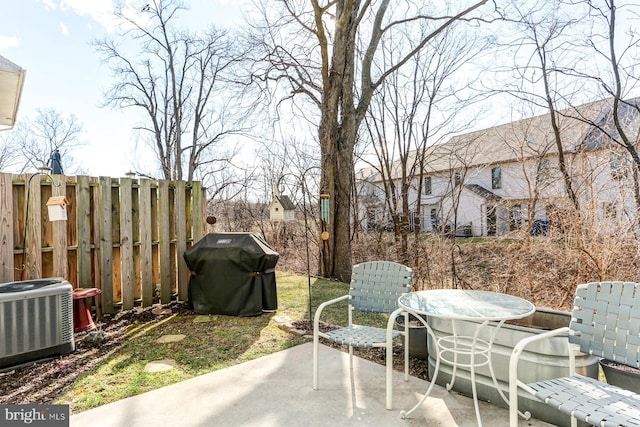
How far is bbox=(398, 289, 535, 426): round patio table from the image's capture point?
79.8 inches

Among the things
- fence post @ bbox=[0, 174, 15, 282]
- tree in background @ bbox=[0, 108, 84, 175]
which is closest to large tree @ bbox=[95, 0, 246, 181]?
tree in background @ bbox=[0, 108, 84, 175]

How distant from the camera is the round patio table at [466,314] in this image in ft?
6.65

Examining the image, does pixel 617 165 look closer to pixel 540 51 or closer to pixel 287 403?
pixel 540 51

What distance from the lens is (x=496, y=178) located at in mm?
18734

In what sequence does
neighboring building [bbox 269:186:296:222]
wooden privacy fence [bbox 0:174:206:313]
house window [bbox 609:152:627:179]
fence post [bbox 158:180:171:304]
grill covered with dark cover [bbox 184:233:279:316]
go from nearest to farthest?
wooden privacy fence [bbox 0:174:206:313]
grill covered with dark cover [bbox 184:233:279:316]
neighboring building [bbox 269:186:296:222]
fence post [bbox 158:180:171:304]
house window [bbox 609:152:627:179]

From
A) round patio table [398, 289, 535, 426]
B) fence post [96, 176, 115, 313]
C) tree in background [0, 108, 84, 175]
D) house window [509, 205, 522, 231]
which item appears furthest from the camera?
tree in background [0, 108, 84, 175]

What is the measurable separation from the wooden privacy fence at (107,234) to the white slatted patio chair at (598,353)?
14.3 ft

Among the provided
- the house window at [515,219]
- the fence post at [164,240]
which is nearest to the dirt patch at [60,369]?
the fence post at [164,240]

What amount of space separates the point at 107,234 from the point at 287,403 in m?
3.21

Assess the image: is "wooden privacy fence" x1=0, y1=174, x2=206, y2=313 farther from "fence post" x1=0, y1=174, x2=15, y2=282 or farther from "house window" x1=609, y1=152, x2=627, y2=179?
"house window" x1=609, y1=152, x2=627, y2=179

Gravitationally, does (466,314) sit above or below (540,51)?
below

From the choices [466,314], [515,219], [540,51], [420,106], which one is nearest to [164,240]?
[466,314]

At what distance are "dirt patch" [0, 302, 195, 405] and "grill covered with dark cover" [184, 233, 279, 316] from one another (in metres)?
0.80

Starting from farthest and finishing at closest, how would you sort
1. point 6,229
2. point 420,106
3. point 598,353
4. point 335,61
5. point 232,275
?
point 420,106, point 335,61, point 232,275, point 6,229, point 598,353
